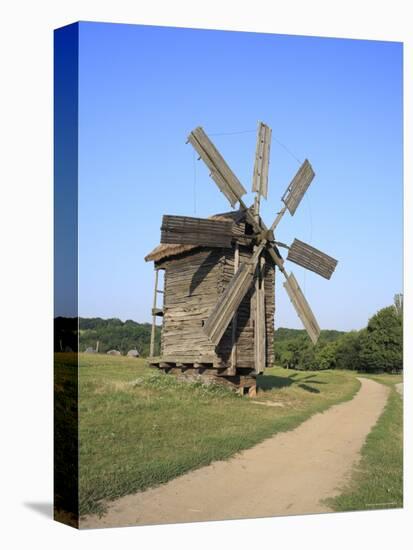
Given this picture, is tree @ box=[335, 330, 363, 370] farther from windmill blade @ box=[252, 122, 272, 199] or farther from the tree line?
windmill blade @ box=[252, 122, 272, 199]

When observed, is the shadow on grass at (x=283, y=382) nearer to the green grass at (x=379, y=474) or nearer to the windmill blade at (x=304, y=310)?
the windmill blade at (x=304, y=310)

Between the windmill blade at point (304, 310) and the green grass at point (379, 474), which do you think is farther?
the windmill blade at point (304, 310)

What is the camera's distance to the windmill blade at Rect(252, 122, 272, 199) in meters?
12.4

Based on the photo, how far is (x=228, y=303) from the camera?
14.6 m

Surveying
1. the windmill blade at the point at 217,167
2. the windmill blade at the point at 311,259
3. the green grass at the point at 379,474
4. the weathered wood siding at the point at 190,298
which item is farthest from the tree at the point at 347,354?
the windmill blade at the point at 217,167

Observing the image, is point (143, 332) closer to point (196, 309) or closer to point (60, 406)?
point (196, 309)

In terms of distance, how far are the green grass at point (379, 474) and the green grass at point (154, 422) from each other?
4.89 ft

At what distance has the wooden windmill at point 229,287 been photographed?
14352 millimetres

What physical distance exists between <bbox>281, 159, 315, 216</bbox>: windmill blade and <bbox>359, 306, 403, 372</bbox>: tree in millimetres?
2791

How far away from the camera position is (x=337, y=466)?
11.0 metres

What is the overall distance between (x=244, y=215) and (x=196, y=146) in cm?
351

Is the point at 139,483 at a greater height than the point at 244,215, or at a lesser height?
lesser

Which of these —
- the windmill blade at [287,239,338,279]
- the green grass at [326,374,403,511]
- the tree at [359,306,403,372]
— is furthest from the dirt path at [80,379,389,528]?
the windmill blade at [287,239,338,279]

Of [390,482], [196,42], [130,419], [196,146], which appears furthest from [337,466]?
[196,42]
